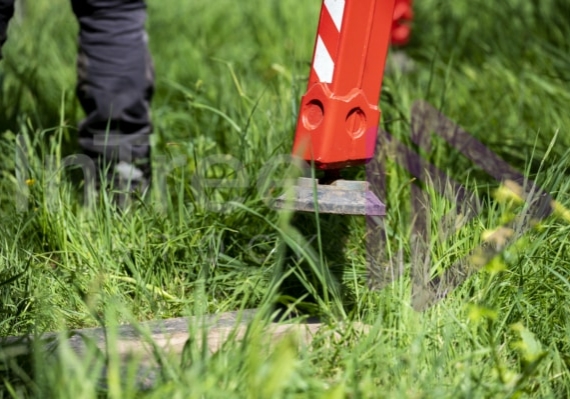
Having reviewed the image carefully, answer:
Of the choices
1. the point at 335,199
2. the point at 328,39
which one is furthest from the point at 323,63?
the point at 335,199

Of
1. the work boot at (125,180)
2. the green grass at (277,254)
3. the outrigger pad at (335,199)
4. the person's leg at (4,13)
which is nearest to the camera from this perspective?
the green grass at (277,254)

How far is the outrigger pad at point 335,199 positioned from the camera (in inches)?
82.2

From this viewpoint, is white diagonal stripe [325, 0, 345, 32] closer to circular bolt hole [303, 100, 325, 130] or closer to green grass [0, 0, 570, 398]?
circular bolt hole [303, 100, 325, 130]

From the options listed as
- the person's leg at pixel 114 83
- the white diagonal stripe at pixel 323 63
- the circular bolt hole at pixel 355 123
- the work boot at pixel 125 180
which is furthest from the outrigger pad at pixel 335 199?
the person's leg at pixel 114 83

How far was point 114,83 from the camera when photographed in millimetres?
2795

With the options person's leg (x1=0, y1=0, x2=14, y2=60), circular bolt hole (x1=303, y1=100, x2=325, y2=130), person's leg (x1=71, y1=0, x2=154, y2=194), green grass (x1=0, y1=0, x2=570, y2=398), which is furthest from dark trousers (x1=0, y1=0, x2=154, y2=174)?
circular bolt hole (x1=303, y1=100, x2=325, y2=130)

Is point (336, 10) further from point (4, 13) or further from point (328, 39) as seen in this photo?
point (4, 13)

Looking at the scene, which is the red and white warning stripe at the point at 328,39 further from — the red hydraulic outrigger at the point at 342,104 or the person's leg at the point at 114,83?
the person's leg at the point at 114,83

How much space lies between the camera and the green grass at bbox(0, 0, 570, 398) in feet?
5.81

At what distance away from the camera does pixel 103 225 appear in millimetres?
2490

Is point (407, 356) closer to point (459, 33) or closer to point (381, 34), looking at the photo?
point (381, 34)

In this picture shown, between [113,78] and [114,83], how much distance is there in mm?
14

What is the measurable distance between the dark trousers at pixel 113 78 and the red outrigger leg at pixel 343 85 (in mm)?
798

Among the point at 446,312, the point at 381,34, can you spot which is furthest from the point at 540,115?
the point at 446,312
